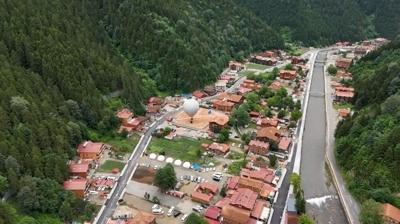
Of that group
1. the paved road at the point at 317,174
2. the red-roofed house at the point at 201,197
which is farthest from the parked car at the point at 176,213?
the paved road at the point at 317,174

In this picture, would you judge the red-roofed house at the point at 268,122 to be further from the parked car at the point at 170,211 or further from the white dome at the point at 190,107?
the parked car at the point at 170,211

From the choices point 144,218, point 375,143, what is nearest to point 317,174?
point 375,143

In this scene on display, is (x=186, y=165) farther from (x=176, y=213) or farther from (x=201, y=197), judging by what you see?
(x=176, y=213)

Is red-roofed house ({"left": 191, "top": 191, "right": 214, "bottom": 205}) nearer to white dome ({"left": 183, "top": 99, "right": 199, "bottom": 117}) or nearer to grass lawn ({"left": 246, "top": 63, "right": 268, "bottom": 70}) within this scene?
white dome ({"left": 183, "top": 99, "right": 199, "bottom": 117})

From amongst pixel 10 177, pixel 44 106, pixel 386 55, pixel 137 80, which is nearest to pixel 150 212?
pixel 10 177

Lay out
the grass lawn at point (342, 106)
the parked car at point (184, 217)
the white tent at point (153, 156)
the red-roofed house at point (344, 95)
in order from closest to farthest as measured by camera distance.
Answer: the parked car at point (184, 217) → the white tent at point (153, 156) → the grass lawn at point (342, 106) → the red-roofed house at point (344, 95)

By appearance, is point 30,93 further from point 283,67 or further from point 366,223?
point 283,67
